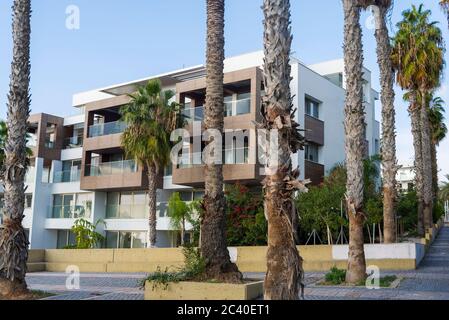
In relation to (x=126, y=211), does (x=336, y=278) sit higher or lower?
lower

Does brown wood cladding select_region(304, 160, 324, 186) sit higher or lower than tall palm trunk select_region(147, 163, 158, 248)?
higher

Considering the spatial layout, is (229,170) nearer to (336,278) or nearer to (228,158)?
(228,158)

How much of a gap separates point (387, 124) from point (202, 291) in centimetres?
1140

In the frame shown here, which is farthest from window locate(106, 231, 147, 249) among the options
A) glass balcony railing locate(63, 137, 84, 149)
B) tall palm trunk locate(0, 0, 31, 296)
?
tall palm trunk locate(0, 0, 31, 296)

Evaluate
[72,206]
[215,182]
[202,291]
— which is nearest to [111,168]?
[72,206]

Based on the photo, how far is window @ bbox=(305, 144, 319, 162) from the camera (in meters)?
29.5

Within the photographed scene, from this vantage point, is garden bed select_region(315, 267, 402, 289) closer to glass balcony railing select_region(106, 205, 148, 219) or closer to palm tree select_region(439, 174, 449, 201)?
glass balcony railing select_region(106, 205, 148, 219)

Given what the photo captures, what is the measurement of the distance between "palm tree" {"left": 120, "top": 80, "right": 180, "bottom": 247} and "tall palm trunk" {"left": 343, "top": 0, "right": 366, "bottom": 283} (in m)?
14.3

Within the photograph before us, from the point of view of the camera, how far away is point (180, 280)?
1154 centimetres

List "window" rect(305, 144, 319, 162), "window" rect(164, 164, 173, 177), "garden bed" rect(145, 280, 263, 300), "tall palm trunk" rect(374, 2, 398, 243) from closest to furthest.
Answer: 1. "garden bed" rect(145, 280, 263, 300)
2. "tall palm trunk" rect(374, 2, 398, 243)
3. "window" rect(305, 144, 319, 162)
4. "window" rect(164, 164, 173, 177)

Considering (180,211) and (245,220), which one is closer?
(245,220)

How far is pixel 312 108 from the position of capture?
99.7ft

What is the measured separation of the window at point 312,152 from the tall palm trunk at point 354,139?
1469cm

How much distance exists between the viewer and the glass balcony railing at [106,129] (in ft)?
111
